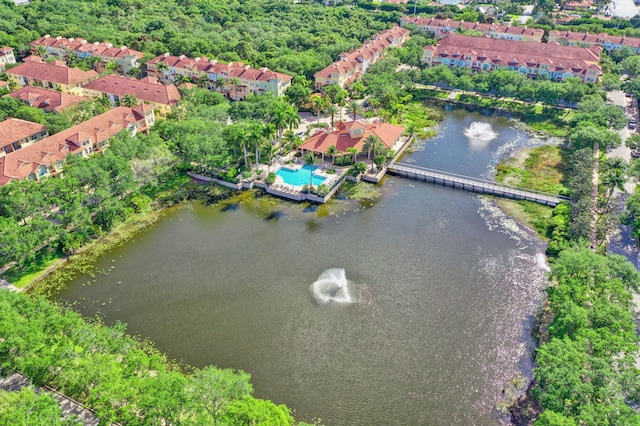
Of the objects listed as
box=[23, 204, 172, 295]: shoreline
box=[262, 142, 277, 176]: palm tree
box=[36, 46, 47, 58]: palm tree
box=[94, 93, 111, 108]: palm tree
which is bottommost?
box=[23, 204, 172, 295]: shoreline

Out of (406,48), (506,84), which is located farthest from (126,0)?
(506,84)

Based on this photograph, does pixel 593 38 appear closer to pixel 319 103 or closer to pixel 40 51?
pixel 319 103

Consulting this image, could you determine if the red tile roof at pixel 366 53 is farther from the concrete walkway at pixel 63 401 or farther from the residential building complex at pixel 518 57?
the concrete walkway at pixel 63 401

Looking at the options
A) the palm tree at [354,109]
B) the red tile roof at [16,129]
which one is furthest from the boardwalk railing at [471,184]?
the red tile roof at [16,129]

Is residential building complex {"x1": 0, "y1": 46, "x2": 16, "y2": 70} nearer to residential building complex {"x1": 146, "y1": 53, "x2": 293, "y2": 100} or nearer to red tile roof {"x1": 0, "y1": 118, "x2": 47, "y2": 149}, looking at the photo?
residential building complex {"x1": 146, "y1": 53, "x2": 293, "y2": 100}

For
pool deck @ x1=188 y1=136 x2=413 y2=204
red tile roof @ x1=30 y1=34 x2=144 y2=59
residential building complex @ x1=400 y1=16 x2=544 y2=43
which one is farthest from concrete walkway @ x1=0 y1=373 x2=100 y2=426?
residential building complex @ x1=400 y1=16 x2=544 y2=43

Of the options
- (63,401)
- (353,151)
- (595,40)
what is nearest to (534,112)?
(353,151)
